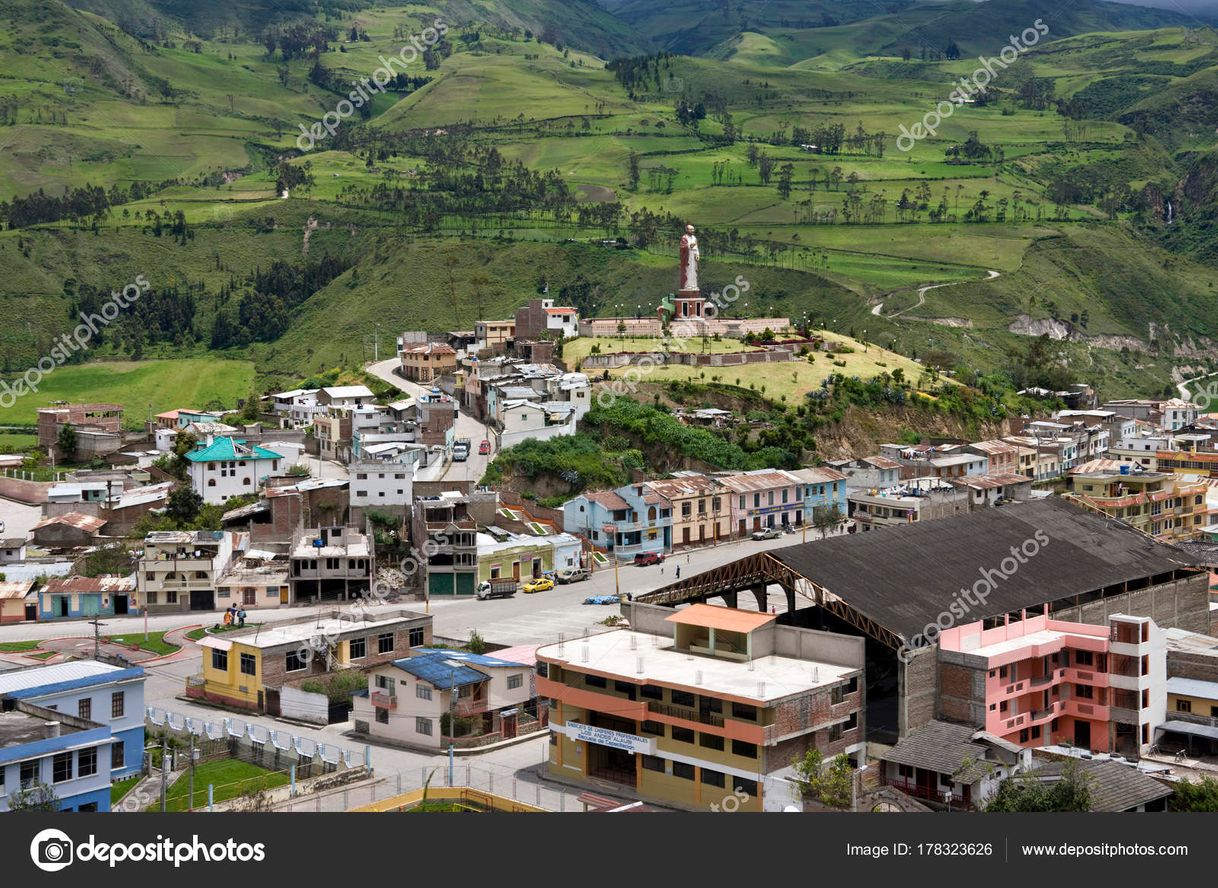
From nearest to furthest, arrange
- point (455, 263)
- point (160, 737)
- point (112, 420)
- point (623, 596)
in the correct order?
point (160, 737) → point (623, 596) → point (112, 420) → point (455, 263)

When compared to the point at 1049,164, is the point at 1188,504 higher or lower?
lower

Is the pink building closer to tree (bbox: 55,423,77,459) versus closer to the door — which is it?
the door

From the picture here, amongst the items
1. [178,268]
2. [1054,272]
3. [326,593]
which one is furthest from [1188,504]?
[178,268]

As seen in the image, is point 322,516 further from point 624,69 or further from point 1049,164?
point 624,69

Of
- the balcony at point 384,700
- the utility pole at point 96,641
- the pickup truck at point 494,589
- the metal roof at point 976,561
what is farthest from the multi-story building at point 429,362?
the balcony at point 384,700

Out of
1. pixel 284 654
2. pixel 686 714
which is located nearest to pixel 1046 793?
pixel 686 714
